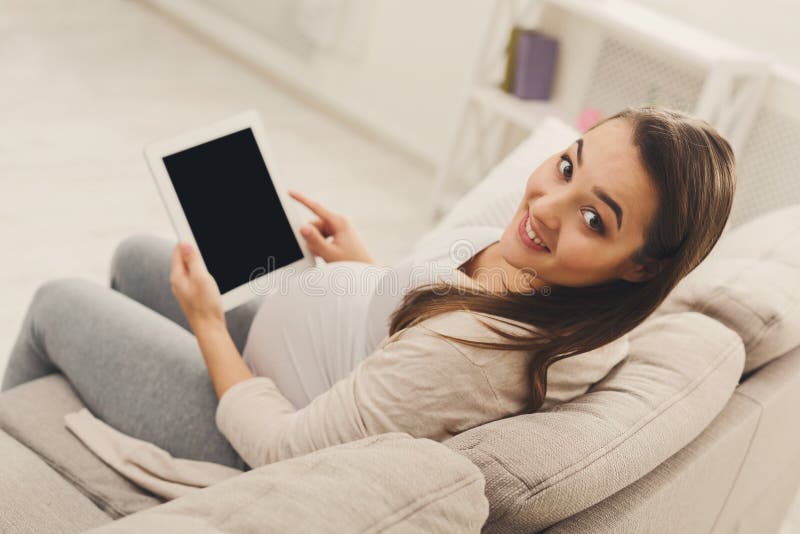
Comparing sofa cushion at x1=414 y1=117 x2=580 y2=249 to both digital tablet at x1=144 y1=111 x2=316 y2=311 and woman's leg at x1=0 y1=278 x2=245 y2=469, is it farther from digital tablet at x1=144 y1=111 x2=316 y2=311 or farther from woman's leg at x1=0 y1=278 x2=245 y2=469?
woman's leg at x1=0 y1=278 x2=245 y2=469

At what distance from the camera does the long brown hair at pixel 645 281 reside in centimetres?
82

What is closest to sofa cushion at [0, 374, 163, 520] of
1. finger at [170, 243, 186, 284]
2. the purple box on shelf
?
finger at [170, 243, 186, 284]

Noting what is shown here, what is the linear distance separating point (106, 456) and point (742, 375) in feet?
2.87

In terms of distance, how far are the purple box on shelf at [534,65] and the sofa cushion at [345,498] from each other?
86.2 inches

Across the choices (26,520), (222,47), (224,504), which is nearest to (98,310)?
(26,520)

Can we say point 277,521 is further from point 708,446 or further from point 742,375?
point 742,375

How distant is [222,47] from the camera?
3.83m

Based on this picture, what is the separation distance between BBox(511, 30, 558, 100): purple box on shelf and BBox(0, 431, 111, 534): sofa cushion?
212 cm

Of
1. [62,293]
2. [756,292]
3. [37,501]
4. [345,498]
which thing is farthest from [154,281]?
[756,292]

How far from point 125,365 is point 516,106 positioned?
1.89 metres

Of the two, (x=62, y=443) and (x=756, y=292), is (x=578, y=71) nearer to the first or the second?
(x=756, y=292)

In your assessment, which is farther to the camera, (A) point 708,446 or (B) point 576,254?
(A) point 708,446

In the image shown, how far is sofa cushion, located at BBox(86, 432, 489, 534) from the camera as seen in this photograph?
58cm

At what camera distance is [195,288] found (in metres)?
1.09
